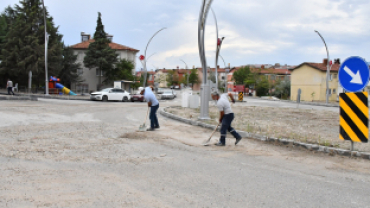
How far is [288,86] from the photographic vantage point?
218 feet

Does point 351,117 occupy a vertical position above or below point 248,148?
above

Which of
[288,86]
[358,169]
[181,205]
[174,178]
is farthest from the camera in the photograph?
[288,86]

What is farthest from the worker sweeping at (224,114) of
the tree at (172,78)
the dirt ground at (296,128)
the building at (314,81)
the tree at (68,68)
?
the tree at (172,78)

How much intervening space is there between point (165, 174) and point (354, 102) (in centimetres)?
479

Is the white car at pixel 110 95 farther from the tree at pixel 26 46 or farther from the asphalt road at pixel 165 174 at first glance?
the asphalt road at pixel 165 174

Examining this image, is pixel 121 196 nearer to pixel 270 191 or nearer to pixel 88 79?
pixel 270 191

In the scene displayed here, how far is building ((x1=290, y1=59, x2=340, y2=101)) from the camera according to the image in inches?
2253

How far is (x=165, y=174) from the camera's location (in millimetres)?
5355

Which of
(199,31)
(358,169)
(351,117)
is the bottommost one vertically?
(358,169)

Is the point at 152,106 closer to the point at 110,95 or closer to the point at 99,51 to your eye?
the point at 110,95

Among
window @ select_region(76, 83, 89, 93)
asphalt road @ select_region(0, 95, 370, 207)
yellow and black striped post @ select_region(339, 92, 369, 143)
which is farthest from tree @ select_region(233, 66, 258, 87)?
asphalt road @ select_region(0, 95, 370, 207)

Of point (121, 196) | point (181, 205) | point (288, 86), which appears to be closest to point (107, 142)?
point (121, 196)

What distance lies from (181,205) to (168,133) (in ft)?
20.2

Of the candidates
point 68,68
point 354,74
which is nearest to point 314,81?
point 68,68
